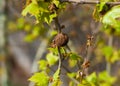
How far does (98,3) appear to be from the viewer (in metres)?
2.43

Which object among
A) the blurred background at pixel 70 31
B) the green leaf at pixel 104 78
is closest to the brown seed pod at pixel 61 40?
the blurred background at pixel 70 31

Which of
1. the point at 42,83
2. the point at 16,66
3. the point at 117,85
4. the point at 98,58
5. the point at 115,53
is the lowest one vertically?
the point at 16,66

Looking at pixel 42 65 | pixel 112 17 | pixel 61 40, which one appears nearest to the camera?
pixel 112 17

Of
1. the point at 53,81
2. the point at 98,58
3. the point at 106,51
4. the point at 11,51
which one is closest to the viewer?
the point at 53,81

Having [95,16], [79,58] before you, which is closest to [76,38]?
[79,58]

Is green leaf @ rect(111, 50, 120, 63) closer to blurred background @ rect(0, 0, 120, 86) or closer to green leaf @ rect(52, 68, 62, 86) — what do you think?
blurred background @ rect(0, 0, 120, 86)

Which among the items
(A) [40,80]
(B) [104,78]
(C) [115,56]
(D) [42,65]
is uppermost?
(A) [40,80]

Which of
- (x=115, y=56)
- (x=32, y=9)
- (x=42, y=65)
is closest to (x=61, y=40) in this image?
(x=32, y=9)

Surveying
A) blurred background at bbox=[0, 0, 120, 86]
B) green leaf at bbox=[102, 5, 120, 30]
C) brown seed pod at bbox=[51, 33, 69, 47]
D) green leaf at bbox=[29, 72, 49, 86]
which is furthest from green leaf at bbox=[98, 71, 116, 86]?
green leaf at bbox=[102, 5, 120, 30]

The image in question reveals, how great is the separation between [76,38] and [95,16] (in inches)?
126

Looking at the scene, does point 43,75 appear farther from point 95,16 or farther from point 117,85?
point 117,85

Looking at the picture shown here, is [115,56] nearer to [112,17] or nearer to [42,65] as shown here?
[42,65]

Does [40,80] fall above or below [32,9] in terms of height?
below

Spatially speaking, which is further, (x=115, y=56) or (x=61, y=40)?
(x=115, y=56)
